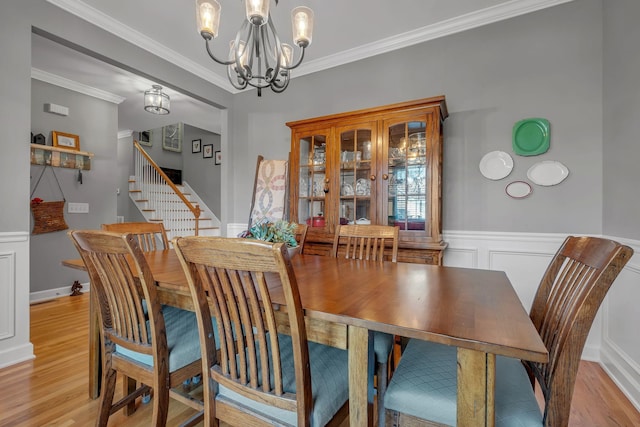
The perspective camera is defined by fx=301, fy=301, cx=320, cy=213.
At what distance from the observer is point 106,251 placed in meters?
1.11

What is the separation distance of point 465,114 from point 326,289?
7.06ft

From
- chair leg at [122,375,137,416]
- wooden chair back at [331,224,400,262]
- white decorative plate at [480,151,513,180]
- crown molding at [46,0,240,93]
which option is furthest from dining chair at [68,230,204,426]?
white decorative plate at [480,151,513,180]

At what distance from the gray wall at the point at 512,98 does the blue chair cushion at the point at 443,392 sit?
166 centimetres

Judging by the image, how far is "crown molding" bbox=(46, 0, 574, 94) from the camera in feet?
7.72

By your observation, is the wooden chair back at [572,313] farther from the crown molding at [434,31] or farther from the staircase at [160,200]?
the staircase at [160,200]

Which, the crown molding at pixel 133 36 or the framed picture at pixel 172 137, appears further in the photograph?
the framed picture at pixel 172 137

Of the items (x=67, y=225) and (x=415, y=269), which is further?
(x=67, y=225)

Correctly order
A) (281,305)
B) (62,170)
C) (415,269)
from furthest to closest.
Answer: (62,170) < (415,269) < (281,305)

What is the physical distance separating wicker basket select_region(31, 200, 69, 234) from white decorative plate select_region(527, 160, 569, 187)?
4.93 m

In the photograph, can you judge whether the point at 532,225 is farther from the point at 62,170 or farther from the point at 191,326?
the point at 62,170

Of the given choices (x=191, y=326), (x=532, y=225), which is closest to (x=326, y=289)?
(x=191, y=326)

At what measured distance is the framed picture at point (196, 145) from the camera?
→ 24.4 feet

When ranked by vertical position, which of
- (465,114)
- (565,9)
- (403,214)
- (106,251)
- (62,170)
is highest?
(565,9)

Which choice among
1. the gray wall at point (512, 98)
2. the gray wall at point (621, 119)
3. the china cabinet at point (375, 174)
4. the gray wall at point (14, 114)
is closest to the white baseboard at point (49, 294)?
the gray wall at point (14, 114)
